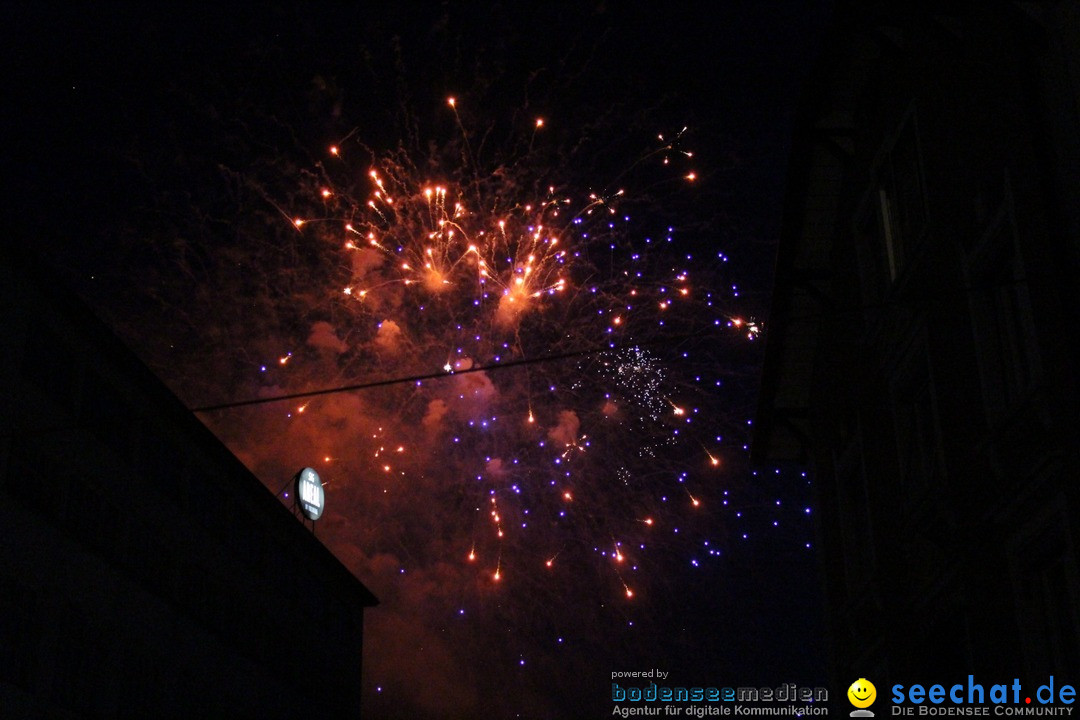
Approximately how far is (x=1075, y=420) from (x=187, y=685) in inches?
982

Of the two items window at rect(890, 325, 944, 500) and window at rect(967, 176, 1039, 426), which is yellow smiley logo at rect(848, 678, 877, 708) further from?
window at rect(967, 176, 1039, 426)

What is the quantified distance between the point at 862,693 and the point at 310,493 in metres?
Result: 24.7

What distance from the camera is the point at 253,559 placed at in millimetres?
35406

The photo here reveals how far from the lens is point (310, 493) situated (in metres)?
38.3

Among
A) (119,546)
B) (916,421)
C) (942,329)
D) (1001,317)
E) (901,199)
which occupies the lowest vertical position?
(916,421)

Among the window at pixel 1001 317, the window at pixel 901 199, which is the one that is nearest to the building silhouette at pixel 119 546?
the window at pixel 901 199

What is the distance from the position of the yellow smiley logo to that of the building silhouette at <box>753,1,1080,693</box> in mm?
261

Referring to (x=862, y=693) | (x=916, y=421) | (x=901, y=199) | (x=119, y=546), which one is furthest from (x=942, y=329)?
(x=119, y=546)

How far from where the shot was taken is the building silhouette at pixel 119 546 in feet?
72.5

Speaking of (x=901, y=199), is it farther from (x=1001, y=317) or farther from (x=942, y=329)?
(x=1001, y=317)

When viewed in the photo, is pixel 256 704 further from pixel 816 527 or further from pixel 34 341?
pixel 816 527

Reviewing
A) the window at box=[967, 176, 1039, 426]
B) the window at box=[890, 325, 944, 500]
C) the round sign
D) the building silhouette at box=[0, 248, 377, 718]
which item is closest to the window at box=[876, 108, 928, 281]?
the window at box=[890, 325, 944, 500]

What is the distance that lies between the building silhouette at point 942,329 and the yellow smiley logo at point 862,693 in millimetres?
261

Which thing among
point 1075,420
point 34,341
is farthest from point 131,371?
point 1075,420
